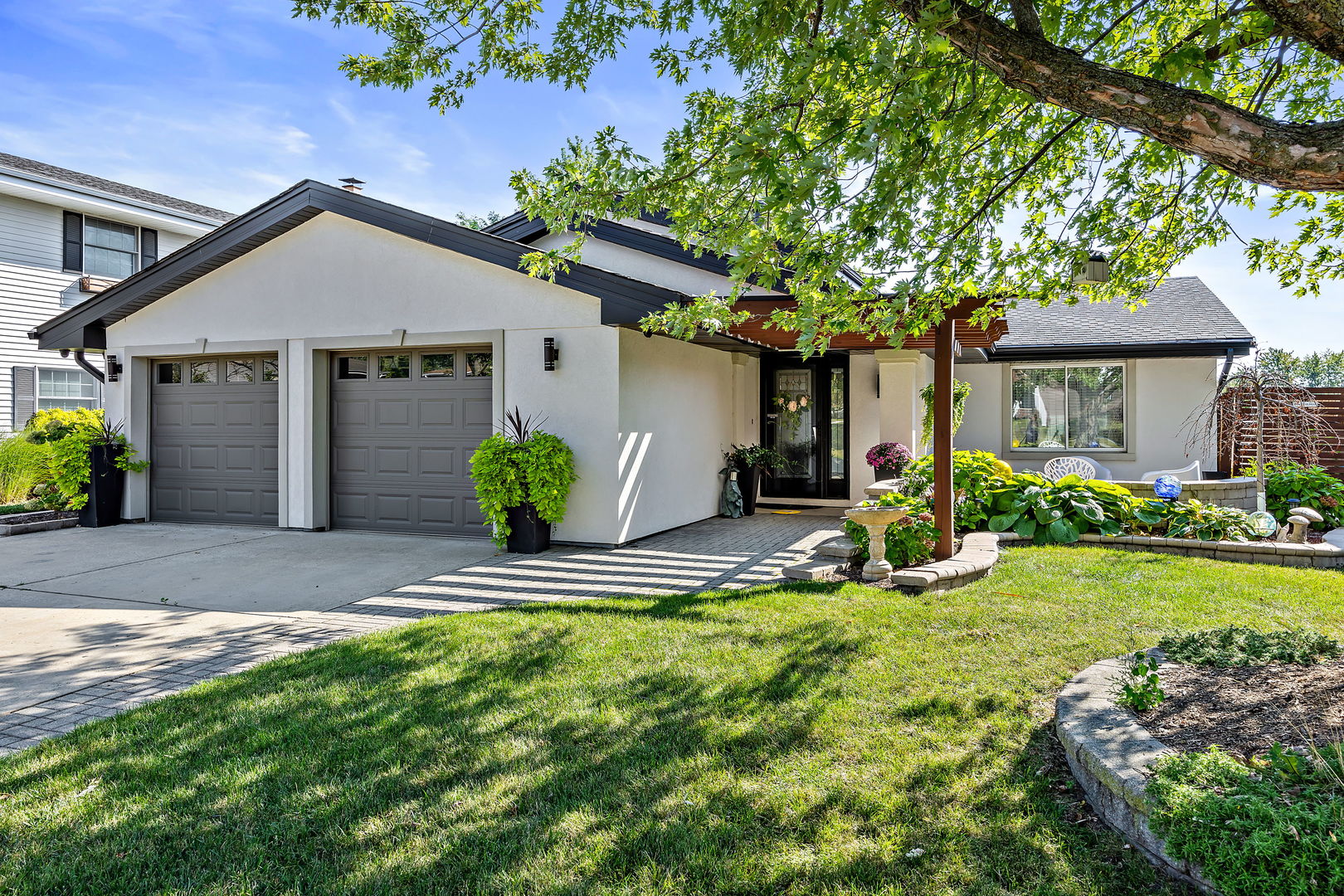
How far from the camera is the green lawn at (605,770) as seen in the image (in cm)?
266

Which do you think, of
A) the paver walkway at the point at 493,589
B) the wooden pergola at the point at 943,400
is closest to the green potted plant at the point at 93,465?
the paver walkway at the point at 493,589

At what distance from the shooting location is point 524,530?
910cm

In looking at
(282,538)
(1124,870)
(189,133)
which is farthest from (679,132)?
(189,133)

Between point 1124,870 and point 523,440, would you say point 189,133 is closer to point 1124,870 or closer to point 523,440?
point 523,440

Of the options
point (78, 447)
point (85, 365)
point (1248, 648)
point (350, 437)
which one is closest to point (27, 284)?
point (85, 365)

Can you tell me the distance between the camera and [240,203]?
25.1 meters

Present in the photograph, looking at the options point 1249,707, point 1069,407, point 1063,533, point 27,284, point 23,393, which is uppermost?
point 27,284

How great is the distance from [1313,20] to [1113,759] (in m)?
2.63

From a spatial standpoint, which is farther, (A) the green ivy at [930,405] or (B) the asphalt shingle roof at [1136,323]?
(A) the green ivy at [930,405]

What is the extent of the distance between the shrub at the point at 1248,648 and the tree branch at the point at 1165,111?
2.38 metres

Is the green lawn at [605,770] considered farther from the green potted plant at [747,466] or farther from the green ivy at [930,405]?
the green ivy at [930,405]

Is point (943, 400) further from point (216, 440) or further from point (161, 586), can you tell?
point (216, 440)

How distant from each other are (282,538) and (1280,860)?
10085 millimetres

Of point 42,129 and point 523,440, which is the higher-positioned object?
point 42,129
